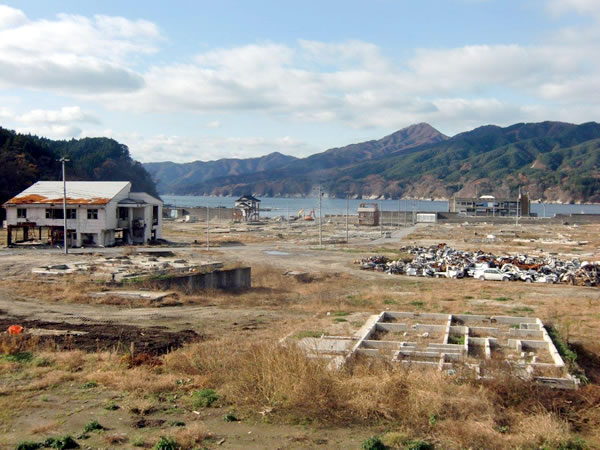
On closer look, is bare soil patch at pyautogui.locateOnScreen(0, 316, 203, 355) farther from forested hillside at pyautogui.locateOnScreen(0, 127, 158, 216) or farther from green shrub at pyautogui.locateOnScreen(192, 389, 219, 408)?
forested hillside at pyautogui.locateOnScreen(0, 127, 158, 216)

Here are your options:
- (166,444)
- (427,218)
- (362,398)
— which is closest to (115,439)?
(166,444)

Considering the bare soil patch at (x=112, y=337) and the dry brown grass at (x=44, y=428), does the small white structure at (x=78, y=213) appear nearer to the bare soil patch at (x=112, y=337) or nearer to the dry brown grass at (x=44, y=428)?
the bare soil patch at (x=112, y=337)

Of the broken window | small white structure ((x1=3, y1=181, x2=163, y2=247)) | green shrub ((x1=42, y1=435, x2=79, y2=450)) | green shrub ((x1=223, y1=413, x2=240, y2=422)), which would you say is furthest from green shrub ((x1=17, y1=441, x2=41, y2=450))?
the broken window

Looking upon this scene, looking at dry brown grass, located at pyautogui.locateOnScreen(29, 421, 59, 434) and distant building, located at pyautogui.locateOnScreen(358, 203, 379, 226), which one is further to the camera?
distant building, located at pyautogui.locateOnScreen(358, 203, 379, 226)

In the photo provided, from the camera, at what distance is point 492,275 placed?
3688 cm

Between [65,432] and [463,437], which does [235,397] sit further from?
[463,437]

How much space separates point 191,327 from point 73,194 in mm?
37983

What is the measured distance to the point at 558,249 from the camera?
188 ft

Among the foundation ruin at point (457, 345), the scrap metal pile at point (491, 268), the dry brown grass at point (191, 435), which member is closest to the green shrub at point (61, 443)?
the dry brown grass at point (191, 435)

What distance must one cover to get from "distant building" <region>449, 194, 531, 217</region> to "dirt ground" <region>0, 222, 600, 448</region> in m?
98.6

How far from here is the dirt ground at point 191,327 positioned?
29.3ft

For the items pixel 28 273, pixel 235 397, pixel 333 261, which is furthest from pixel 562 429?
pixel 333 261

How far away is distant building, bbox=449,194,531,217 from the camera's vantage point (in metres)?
132

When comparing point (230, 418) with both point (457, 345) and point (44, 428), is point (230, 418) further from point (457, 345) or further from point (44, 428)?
point (457, 345)
